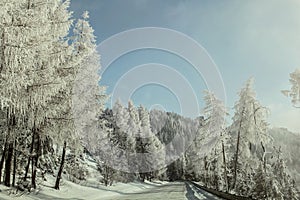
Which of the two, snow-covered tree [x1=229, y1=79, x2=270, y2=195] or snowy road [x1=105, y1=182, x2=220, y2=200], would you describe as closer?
snowy road [x1=105, y1=182, x2=220, y2=200]

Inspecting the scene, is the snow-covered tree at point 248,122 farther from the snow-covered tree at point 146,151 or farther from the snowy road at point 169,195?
the snow-covered tree at point 146,151

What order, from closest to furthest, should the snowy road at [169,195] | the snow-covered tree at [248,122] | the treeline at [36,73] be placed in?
1. the treeline at [36,73]
2. the snowy road at [169,195]
3. the snow-covered tree at [248,122]

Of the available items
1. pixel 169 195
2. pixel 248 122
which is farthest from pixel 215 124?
pixel 169 195

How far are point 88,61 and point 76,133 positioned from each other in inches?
248

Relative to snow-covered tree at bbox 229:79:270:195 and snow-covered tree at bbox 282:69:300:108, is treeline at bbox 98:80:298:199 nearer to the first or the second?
snow-covered tree at bbox 229:79:270:195

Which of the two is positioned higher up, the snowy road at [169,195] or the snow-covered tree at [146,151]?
the snow-covered tree at [146,151]

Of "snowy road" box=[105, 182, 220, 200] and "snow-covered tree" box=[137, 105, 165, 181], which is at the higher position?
"snow-covered tree" box=[137, 105, 165, 181]

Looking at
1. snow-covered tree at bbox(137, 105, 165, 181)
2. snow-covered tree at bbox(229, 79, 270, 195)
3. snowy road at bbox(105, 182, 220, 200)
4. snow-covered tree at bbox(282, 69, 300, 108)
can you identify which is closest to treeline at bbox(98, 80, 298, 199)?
snow-covered tree at bbox(229, 79, 270, 195)

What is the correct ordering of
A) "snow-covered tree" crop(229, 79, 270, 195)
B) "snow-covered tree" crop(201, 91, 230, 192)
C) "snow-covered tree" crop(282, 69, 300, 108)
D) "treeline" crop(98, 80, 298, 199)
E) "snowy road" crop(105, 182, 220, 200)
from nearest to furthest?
"snow-covered tree" crop(282, 69, 300, 108), "snowy road" crop(105, 182, 220, 200), "treeline" crop(98, 80, 298, 199), "snow-covered tree" crop(229, 79, 270, 195), "snow-covered tree" crop(201, 91, 230, 192)

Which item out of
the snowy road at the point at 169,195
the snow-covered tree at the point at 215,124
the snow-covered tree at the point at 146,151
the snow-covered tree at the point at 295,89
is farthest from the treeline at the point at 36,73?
the snow-covered tree at the point at 146,151

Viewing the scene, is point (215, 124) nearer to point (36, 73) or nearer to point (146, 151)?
point (36, 73)

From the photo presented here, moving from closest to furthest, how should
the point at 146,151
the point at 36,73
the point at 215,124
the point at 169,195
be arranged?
the point at 36,73 < the point at 169,195 < the point at 215,124 < the point at 146,151

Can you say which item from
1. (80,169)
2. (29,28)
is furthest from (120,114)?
(29,28)

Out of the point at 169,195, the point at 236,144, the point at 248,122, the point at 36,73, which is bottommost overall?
the point at 169,195
